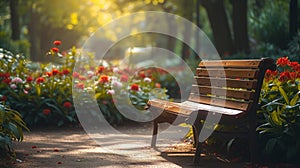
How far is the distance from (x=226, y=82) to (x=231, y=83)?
0.55 feet

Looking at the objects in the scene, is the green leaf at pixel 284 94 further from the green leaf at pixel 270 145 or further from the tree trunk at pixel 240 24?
the tree trunk at pixel 240 24

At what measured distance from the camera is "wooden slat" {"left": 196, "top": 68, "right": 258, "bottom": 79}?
5.98m

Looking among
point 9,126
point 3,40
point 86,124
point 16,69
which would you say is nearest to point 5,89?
point 16,69

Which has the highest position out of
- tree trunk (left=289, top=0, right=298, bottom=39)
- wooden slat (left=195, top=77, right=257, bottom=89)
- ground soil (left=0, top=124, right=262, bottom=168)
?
tree trunk (left=289, top=0, right=298, bottom=39)

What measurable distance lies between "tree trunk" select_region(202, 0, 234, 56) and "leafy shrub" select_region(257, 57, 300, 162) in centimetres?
1053

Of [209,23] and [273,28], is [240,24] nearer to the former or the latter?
[273,28]

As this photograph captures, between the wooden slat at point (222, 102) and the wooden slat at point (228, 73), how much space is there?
1.01 feet

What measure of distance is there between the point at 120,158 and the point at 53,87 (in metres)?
3.66

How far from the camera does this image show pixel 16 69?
9906 millimetres

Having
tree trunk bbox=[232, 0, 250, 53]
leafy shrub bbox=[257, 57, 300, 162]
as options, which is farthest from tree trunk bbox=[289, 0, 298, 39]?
leafy shrub bbox=[257, 57, 300, 162]

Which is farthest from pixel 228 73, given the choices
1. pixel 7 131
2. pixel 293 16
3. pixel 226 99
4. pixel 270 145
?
pixel 293 16

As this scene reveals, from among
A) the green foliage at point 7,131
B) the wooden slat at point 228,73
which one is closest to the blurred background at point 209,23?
the wooden slat at point 228,73

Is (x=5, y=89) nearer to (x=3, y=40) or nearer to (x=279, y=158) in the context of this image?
(x=279, y=158)

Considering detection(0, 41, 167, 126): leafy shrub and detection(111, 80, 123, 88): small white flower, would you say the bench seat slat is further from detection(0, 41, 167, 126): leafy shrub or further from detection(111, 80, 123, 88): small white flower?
detection(111, 80, 123, 88): small white flower
